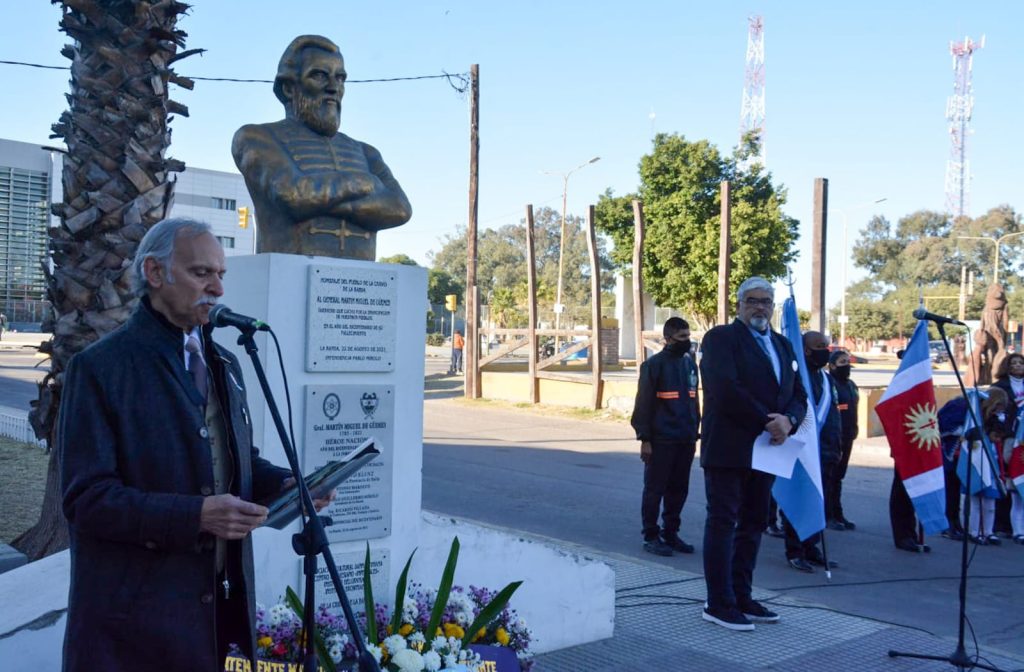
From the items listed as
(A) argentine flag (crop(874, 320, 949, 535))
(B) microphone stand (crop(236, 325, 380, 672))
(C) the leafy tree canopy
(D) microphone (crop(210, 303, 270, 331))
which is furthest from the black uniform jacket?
(C) the leafy tree canopy

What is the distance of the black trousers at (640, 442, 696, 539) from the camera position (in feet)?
28.0

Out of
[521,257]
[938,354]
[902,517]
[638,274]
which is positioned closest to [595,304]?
[638,274]

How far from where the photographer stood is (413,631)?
13.4 feet

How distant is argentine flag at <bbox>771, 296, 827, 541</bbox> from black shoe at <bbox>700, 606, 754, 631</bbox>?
1.35m

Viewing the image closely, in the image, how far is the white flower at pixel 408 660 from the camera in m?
3.74

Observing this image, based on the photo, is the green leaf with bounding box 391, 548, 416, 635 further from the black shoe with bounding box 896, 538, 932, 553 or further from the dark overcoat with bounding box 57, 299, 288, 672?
the black shoe with bounding box 896, 538, 932, 553

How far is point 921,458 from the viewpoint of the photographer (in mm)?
7855

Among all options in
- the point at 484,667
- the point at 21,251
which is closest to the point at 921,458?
the point at 484,667

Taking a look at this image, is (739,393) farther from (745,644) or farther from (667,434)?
(667,434)

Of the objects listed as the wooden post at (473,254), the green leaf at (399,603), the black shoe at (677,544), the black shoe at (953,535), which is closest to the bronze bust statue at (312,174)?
the green leaf at (399,603)

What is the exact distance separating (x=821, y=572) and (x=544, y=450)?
768 cm

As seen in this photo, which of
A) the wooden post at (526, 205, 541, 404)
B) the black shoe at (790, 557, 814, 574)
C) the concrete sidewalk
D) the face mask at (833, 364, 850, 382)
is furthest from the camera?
the wooden post at (526, 205, 541, 404)

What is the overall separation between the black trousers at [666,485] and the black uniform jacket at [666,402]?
0.11 m

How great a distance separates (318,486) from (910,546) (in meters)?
7.47
